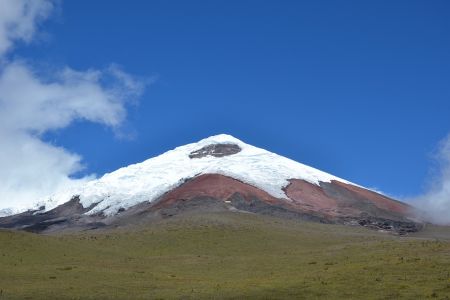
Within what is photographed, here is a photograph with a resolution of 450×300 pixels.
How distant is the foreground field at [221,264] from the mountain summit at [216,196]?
2033cm

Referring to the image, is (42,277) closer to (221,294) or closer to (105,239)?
(221,294)

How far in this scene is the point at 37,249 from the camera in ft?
209

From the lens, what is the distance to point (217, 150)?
173250 mm

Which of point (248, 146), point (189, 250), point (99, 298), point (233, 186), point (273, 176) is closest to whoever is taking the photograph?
point (99, 298)

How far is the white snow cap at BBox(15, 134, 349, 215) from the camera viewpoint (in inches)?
5320

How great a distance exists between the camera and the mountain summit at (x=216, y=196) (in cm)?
11381

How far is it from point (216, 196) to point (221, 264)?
59274 millimetres

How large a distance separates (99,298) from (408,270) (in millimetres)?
21603

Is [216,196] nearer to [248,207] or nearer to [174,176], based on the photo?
[248,207]

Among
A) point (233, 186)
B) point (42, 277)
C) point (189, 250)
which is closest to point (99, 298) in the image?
point (42, 277)

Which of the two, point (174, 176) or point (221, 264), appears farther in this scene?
point (174, 176)

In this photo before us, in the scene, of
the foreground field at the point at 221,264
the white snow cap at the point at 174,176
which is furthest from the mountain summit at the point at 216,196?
the foreground field at the point at 221,264

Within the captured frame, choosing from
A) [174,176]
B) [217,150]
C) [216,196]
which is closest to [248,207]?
[216,196]

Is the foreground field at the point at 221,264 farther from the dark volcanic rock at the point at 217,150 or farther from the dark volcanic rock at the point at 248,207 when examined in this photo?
the dark volcanic rock at the point at 217,150
